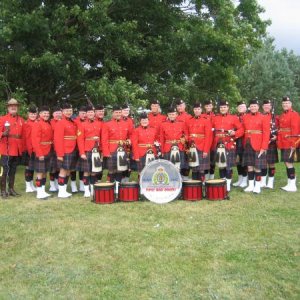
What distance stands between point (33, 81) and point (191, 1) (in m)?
5.81

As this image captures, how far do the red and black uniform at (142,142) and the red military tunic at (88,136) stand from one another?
73 cm

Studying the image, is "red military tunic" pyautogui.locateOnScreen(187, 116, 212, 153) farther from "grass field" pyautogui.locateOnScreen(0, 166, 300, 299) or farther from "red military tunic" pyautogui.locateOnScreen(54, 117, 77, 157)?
"red military tunic" pyautogui.locateOnScreen(54, 117, 77, 157)

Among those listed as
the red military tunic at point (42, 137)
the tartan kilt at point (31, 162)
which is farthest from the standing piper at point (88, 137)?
the tartan kilt at point (31, 162)

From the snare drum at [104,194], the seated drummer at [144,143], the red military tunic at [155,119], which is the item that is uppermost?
the red military tunic at [155,119]

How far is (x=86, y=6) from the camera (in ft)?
41.7

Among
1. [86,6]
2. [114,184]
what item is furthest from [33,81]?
[114,184]

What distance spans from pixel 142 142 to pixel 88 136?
3.61ft

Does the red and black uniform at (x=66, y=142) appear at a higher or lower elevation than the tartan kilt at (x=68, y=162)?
higher

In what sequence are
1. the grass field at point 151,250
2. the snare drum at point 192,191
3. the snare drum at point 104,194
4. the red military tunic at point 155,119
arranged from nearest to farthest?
the grass field at point 151,250, the snare drum at point 104,194, the snare drum at point 192,191, the red military tunic at point 155,119

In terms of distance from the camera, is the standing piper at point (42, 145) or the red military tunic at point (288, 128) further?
the red military tunic at point (288, 128)

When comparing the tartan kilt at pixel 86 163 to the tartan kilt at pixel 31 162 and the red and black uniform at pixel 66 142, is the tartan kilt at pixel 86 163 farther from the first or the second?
the tartan kilt at pixel 31 162

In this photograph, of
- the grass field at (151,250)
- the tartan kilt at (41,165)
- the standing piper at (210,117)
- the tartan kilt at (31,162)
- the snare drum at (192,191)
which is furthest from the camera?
the standing piper at (210,117)

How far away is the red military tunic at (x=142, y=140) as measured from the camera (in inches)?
345

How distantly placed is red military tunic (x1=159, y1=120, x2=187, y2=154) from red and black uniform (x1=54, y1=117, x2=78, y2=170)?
70.5 inches
